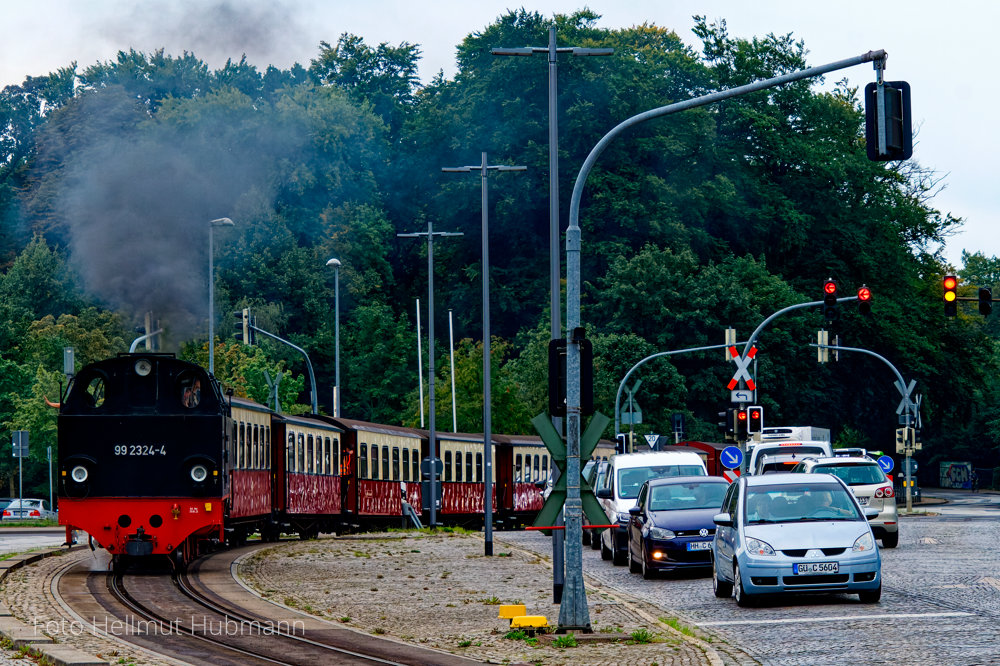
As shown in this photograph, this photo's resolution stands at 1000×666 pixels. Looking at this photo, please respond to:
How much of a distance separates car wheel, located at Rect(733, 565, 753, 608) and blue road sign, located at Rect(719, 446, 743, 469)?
1790 centimetres

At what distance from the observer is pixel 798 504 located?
63.4 feet

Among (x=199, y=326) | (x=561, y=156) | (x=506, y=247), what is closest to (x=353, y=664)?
(x=199, y=326)

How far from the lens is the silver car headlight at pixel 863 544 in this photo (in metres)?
18.5

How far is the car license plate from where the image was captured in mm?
18234

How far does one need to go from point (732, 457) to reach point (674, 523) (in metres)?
13.4

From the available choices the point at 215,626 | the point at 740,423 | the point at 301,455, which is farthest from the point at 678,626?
the point at 301,455

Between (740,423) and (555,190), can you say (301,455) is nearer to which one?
(740,423)

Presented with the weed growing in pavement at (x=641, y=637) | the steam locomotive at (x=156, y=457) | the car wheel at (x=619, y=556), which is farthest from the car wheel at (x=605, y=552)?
the weed growing in pavement at (x=641, y=637)

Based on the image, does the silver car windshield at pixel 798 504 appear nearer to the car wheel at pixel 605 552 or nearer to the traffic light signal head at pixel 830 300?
the car wheel at pixel 605 552

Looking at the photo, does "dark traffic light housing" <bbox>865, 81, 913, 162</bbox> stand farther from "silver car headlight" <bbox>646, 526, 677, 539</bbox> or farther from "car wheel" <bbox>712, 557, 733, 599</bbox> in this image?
"silver car headlight" <bbox>646, 526, 677, 539</bbox>

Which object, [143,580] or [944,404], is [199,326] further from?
[944,404]

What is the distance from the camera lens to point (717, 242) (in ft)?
259

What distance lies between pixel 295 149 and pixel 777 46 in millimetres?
25409

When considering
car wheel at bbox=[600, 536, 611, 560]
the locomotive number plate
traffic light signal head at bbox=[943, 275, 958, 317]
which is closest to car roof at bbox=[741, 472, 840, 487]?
car wheel at bbox=[600, 536, 611, 560]
